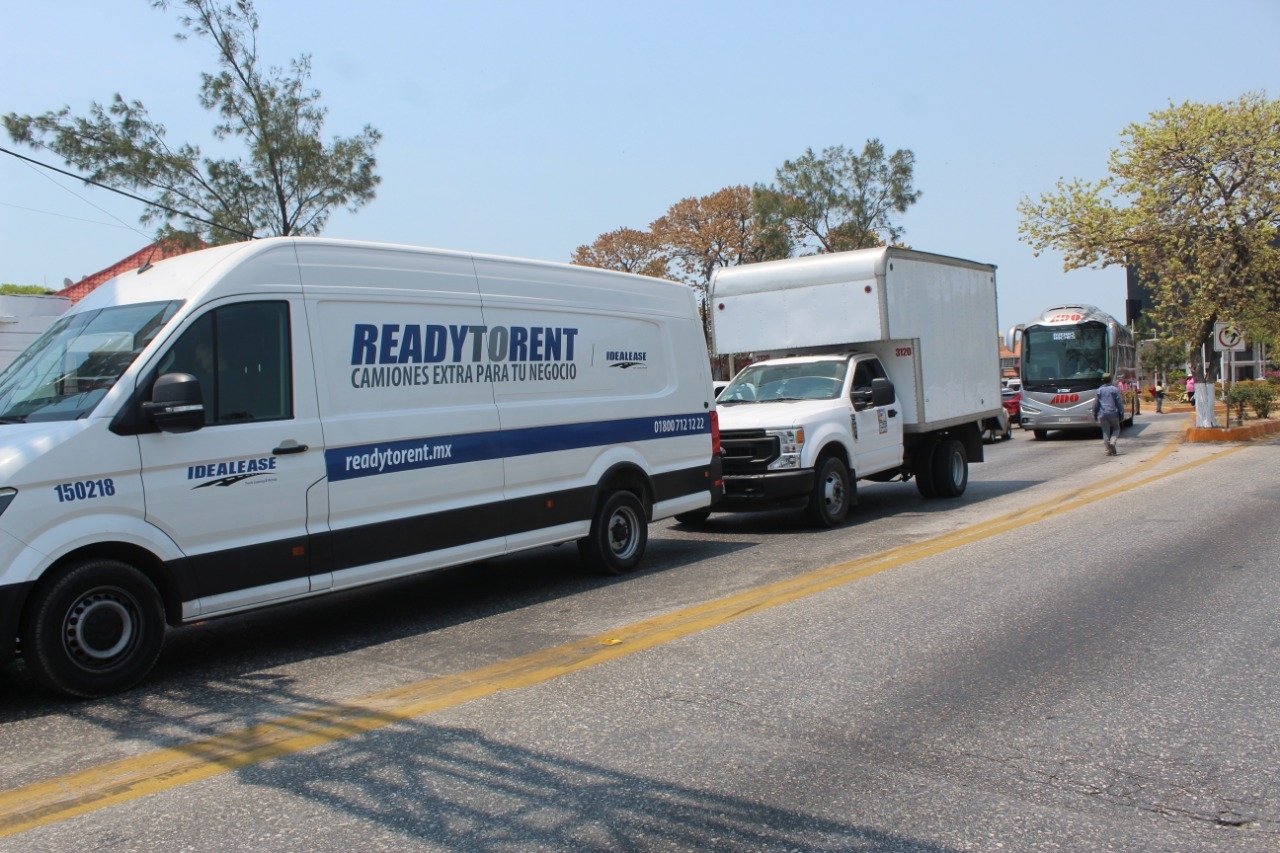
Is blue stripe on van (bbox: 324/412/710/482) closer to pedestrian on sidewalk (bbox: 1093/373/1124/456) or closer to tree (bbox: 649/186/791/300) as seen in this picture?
pedestrian on sidewalk (bbox: 1093/373/1124/456)

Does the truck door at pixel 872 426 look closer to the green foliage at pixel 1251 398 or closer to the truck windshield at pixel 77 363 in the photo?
the truck windshield at pixel 77 363

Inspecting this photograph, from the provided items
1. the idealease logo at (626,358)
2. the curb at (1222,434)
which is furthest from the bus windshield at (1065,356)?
the idealease logo at (626,358)

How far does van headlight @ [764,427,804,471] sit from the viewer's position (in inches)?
455

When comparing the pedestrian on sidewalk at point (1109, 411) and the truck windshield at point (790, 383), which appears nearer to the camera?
the truck windshield at point (790, 383)

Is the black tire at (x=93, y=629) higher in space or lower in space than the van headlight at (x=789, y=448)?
lower

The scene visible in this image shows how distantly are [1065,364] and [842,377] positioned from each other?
18839 millimetres

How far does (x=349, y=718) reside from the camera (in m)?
5.36

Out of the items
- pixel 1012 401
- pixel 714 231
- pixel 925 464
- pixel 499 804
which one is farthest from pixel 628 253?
pixel 499 804

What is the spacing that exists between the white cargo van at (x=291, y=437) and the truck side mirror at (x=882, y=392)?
4193mm

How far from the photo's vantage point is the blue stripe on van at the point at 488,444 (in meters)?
7.12

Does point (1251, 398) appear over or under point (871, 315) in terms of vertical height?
under

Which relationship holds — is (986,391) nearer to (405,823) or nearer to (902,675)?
(902,675)

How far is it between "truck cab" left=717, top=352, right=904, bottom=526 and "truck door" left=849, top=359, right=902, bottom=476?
0.04ft

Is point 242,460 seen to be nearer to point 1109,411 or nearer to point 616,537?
point 616,537
